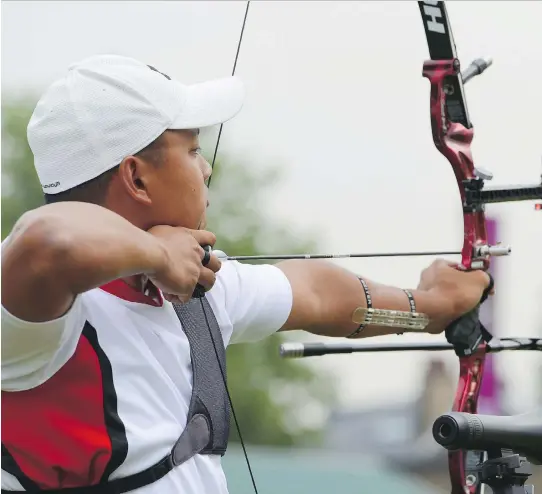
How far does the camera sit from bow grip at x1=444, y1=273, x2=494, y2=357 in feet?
7.11

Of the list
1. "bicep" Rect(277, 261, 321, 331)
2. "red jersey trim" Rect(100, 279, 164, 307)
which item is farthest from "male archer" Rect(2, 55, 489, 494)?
"bicep" Rect(277, 261, 321, 331)

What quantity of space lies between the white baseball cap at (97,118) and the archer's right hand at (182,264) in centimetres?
14

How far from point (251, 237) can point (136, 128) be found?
5592mm

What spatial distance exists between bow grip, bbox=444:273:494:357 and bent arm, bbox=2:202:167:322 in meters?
0.97

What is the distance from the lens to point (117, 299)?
164cm

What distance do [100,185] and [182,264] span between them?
239 mm

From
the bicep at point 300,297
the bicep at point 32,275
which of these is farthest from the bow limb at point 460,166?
the bicep at point 32,275

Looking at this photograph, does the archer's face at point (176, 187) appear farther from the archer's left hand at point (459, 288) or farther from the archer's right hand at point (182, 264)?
Result: the archer's left hand at point (459, 288)

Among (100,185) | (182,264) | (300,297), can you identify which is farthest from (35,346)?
(300,297)

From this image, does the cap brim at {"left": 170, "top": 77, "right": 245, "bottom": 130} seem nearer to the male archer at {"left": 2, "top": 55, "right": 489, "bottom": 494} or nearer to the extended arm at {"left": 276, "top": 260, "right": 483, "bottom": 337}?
the male archer at {"left": 2, "top": 55, "right": 489, "bottom": 494}

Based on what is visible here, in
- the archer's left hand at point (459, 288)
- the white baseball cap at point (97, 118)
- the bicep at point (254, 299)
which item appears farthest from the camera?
the archer's left hand at point (459, 288)

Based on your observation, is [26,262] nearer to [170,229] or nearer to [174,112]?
[170,229]

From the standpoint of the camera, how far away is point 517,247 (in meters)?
4.64

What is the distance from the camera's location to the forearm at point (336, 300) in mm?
2020
